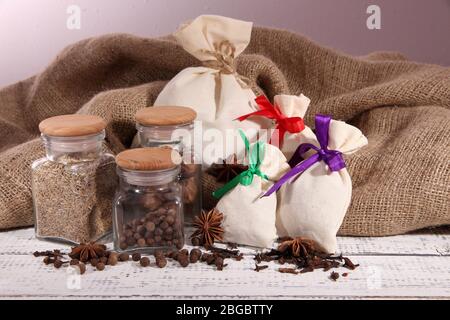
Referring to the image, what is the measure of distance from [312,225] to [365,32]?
157 centimetres

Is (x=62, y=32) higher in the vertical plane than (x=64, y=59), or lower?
lower

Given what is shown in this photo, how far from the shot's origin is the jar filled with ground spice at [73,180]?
118cm

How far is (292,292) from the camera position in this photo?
108 cm

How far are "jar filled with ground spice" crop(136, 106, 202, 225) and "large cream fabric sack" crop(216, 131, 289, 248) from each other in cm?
8

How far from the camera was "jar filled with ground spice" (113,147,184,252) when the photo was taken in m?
1.15

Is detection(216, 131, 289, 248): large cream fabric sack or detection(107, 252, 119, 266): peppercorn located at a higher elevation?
detection(216, 131, 289, 248): large cream fabric sack

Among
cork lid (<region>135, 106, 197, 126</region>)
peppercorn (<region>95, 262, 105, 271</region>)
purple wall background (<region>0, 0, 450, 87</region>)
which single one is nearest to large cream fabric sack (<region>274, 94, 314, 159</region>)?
cork lid (<region>135, 106, 197, 126</region>)

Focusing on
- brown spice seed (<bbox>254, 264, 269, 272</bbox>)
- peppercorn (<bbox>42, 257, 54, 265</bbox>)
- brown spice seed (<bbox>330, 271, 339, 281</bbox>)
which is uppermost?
brown spice seed (<bbox>330, 271, 339, 281</bbox>)

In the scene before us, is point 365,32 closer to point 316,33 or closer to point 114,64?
point 316,33

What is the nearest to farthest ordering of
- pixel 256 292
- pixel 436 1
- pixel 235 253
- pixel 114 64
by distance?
1. pixel 256 292
2. pixel 235 253
3. pixel 114 64
4. pixel 436 1

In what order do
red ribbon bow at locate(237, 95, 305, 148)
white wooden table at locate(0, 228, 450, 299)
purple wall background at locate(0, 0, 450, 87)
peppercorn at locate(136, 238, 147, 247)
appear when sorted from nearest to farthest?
white wooden table at locate(0, 228, 450, 299) → peppercorn at locate(136, 238, 147, 247) → red ribbon bow at locate(237, 95, 305, 148) → purple wall background at locate(0, 0, 450, 87)

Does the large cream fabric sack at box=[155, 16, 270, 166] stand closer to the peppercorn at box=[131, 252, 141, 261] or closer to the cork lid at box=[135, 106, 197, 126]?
the cork lid at box=[135, 106, 197, 126]

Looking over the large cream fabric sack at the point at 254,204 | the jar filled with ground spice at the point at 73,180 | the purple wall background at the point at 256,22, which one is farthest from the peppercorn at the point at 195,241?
the purple wall background at the point at 256,22

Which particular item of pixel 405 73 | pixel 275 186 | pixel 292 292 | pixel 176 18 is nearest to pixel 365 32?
pixel 176 18
